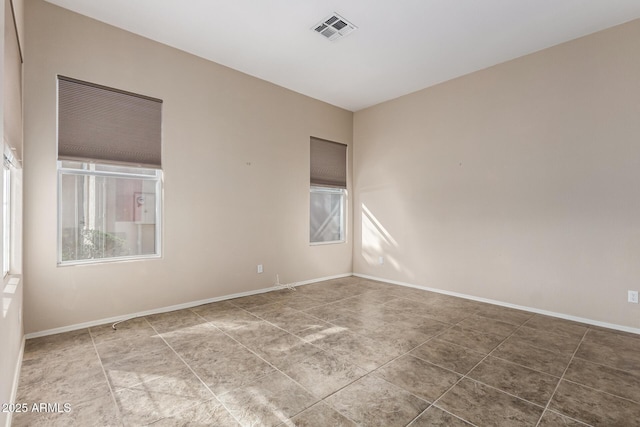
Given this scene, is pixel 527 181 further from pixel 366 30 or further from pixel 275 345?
pixel 275 345

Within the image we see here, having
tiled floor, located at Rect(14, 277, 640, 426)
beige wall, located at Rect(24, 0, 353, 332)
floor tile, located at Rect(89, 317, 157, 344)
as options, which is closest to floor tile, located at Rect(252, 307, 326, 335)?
tiled floor, located at Rect(14, 277, 640, 426)

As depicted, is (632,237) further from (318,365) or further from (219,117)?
(219,117)

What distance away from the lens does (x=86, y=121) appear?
318 centimetres

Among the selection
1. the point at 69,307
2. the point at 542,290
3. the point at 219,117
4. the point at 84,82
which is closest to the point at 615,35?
the point at 542,290

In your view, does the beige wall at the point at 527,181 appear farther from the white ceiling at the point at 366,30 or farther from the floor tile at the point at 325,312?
the floor tile at the point at 325,312

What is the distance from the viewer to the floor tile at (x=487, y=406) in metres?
1.81

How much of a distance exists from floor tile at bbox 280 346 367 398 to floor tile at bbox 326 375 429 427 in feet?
0.28

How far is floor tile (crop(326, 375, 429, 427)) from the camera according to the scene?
181 cm

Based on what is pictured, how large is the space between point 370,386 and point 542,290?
113 inches

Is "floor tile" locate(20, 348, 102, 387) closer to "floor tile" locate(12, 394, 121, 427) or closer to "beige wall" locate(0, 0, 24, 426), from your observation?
"beige wall" locate(0, 0, 24, 426)

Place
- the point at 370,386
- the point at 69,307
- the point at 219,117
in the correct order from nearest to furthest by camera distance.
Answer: the point at 370,386
the point at 69,307
the point at 219,117

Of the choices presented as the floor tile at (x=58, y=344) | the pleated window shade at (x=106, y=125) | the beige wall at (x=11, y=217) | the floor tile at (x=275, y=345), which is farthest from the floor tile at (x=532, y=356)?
the pleated window shade at (x=106, y=125)

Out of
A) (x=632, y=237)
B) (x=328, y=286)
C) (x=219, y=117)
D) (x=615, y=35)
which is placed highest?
(x=615, y=35)

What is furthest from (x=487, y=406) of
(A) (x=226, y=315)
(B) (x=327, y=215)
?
(B) (x=327, y=215)
